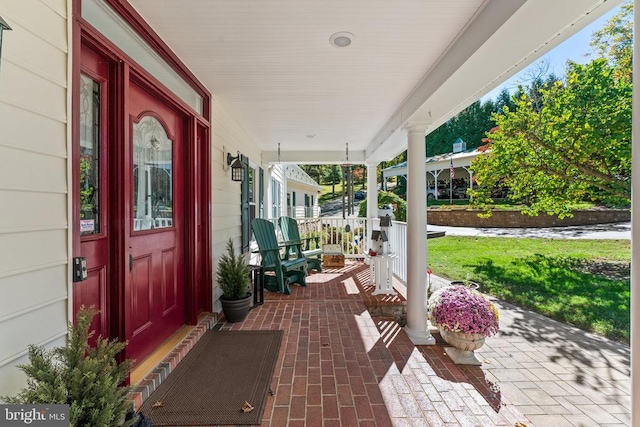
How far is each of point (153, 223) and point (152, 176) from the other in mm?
385

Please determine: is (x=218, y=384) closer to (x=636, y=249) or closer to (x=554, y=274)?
(x=636, y=249)

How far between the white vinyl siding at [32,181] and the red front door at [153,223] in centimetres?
60

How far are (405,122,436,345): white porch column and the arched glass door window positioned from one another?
2394 millimetres

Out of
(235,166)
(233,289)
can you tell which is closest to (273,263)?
(233,289)

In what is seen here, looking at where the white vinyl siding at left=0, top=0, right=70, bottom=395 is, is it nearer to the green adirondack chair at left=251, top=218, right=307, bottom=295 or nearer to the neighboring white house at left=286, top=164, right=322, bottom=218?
the green adirondack chair at left=251, top=218, right=307, bottom=295

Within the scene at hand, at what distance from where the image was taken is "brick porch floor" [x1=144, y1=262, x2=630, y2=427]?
1.92 metres

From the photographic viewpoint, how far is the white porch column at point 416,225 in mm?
3160

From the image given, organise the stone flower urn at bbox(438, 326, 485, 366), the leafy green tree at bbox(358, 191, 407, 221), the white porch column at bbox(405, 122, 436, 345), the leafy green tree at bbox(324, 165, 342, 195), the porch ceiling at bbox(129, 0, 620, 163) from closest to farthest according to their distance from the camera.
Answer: the porch ceiling at bbox(129, 0, 620, 163) < the stone flower urn at bbox(438, 326, 485, 366) < the white porch column at bbox(405, 122, 436, 345) < the leafy green tree at bbox(358, 191, 407, 221) < the leafy green tree at bbox(324, 165, 342, 195)

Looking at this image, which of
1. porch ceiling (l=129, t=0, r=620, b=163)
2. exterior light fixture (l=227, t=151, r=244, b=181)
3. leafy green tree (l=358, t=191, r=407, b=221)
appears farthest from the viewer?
leafy green tree (l=358, t=191, r=407, b=221)

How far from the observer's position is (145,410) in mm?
1884

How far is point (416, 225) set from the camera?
10.5 ft

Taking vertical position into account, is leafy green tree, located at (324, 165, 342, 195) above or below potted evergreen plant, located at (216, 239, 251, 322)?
above

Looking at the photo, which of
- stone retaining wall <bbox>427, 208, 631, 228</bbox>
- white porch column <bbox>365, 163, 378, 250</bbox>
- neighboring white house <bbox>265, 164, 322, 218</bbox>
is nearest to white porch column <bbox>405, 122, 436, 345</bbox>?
white porch column <bbox>365, 163, 378, 250</bbox>

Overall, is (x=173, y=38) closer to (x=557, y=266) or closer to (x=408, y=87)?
(x=408, y=87)
